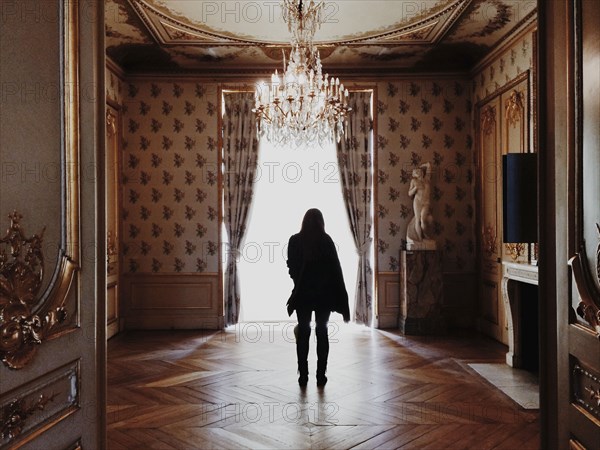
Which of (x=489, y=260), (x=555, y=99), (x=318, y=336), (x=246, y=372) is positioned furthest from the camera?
(x=489, y=260)

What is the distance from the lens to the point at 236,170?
574 cm

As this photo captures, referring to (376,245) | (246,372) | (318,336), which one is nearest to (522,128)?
(376,245)

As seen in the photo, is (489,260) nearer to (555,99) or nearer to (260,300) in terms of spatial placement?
(260,300)

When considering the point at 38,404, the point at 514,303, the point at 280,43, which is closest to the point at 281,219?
the point at 280,43

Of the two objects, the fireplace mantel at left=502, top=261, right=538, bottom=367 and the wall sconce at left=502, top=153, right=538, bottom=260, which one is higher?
the wall sconce at left=502, top=153, right=538, bottom=260

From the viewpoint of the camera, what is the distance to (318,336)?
11.7 feet

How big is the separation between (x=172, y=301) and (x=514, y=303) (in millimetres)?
3422

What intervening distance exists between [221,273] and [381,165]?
208 centimetres

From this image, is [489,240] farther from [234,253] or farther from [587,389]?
[587,389]

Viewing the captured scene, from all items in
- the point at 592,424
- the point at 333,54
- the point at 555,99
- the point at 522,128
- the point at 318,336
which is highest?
the point at 333,54

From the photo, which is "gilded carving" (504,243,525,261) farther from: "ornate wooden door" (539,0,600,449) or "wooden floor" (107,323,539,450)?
"ornate wooden door" (539,0,600,449)

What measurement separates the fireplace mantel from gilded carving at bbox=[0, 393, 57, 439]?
11.4 ft

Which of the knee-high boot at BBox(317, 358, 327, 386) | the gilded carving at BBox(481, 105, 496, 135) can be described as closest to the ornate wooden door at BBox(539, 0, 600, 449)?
the knee-high boot at BBox(317, 358, 327, 386)

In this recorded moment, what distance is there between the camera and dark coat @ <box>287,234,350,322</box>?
344cm
